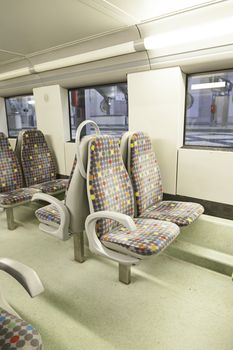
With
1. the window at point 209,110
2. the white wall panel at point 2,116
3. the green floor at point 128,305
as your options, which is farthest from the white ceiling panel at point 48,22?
the white wall panel at point 2,116

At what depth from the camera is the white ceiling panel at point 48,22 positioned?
1639 millimetres

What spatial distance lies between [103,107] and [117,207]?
1.85m

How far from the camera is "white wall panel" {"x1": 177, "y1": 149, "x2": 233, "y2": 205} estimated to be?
218 centimetres

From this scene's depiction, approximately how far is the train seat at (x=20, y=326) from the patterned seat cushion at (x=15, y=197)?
5.22ft

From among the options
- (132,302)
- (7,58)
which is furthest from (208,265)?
(7,58)

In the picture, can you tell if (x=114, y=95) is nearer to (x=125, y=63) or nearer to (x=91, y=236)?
(x=125, y=63)

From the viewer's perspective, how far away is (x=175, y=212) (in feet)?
6.61

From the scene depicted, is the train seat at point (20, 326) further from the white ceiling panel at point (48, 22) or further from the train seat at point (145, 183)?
the white ceiling panel at point (48, 22)

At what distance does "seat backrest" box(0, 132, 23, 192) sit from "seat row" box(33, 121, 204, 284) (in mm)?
1131

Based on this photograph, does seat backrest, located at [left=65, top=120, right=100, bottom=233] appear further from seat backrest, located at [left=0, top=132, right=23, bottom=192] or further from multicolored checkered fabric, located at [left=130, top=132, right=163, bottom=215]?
seat backrest, located at [left=0, top=132, right=23, bottom=192]

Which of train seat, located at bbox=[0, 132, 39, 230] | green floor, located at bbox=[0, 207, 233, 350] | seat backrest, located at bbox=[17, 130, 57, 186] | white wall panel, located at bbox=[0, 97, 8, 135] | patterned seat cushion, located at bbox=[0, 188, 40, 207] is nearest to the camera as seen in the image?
green floor, located at bbox=[0, 207, 233, 350]

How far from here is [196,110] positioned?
8.13 feet

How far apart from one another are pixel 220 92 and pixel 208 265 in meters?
1.59

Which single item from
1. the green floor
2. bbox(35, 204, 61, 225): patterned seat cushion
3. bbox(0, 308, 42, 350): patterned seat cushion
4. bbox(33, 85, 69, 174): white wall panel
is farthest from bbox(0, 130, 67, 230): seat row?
bbox(0, 308, 42, 350): patterned seat cushion
